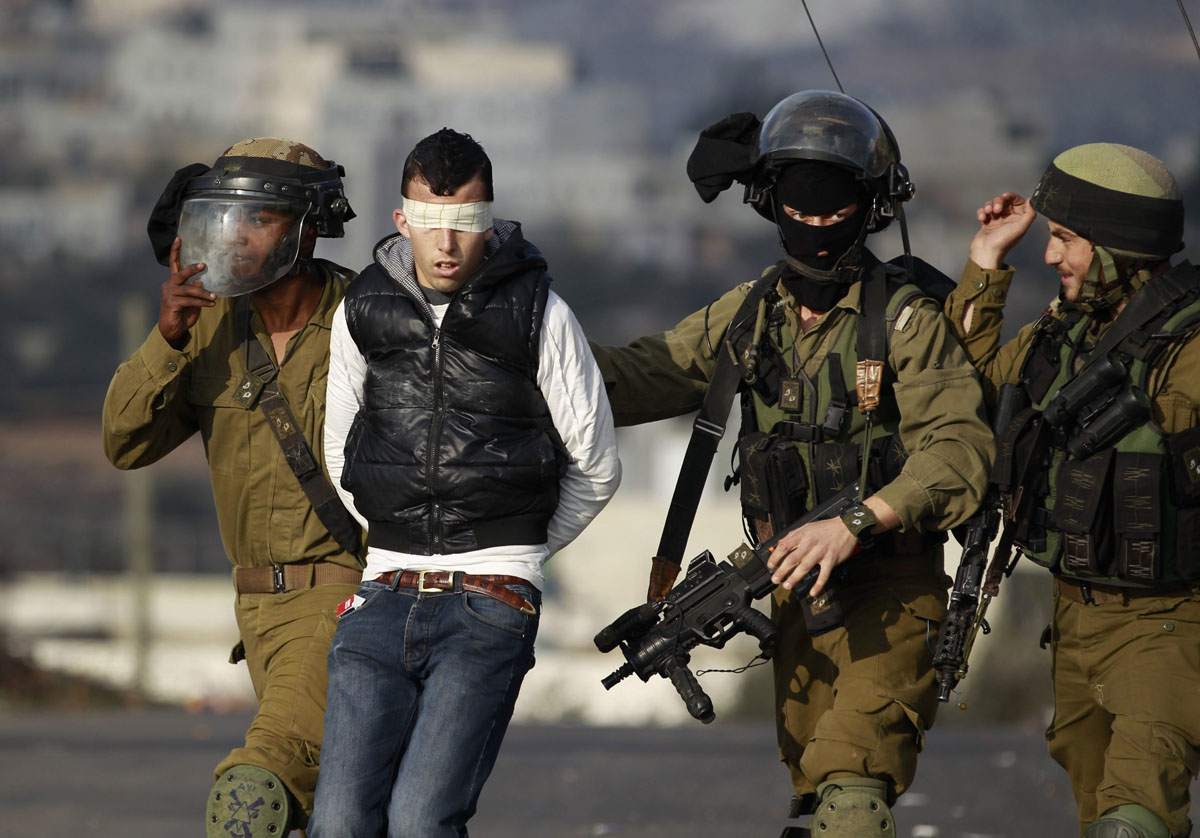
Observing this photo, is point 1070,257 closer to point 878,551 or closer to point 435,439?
point 878,551

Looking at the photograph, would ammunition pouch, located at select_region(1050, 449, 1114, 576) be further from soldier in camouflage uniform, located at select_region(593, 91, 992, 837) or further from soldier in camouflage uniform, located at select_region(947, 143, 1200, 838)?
soldier in camouflage uniform, located at select_region(593, 91, 992, 837)

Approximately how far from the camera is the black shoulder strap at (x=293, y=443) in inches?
206

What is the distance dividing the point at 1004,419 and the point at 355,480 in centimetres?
187

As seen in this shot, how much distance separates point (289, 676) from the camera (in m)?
5.11

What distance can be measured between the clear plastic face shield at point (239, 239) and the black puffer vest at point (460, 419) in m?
0.62

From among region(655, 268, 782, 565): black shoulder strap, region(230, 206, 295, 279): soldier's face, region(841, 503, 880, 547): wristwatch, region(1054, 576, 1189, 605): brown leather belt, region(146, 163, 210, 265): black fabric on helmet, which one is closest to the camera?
region(841, 503, 880, 547): wristwatch

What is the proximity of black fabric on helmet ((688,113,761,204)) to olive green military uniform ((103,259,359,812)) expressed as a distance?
1.18m

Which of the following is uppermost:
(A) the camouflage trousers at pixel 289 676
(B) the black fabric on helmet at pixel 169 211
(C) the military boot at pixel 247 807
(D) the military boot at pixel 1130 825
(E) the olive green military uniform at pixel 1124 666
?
(B) the black fabric on helmet at pixel 169 211

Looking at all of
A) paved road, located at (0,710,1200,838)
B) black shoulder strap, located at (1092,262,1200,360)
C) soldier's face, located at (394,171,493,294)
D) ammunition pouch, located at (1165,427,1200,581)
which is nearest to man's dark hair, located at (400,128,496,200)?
soldier's face, located at (394,171,493,294)

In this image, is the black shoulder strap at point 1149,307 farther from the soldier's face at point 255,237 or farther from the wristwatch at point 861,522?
the soldier's face at point 255,237

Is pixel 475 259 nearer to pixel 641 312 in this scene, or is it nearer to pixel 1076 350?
pixel 1076 350

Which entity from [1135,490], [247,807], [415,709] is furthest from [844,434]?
[247,807]

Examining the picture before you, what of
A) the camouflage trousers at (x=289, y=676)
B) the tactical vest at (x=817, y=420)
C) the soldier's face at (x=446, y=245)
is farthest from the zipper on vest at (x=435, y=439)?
the tactical vest at (x=817, y=420)

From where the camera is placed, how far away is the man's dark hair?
15.4 feet
